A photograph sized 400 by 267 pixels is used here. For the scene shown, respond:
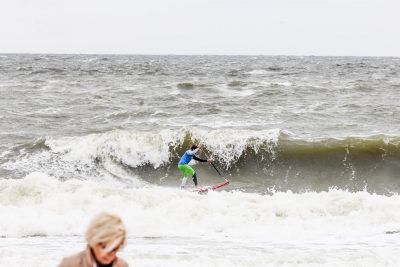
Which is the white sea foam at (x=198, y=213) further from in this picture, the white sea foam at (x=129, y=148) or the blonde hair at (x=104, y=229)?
the blonde hair at (x=104, y=229)

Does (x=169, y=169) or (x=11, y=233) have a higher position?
(x=11, y=233)

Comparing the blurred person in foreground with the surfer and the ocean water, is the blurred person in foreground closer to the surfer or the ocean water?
the ocean water

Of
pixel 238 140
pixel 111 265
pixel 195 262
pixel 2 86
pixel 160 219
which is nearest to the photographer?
pixel 111 265

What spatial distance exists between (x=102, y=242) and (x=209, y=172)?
15.2 metres

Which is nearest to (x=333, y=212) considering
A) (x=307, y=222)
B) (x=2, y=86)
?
(x=307, y=222)

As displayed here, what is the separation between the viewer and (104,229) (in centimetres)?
262

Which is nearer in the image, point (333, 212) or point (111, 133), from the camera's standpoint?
point (333, 212)

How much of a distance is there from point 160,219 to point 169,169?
739 cm

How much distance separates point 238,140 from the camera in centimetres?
1952

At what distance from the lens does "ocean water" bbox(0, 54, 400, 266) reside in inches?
355

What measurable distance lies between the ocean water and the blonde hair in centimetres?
531

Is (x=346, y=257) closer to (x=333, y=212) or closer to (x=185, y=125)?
(x=333, y=212)

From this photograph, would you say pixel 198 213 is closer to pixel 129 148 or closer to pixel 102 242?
pixel 129 148

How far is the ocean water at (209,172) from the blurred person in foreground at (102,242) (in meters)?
5.14
